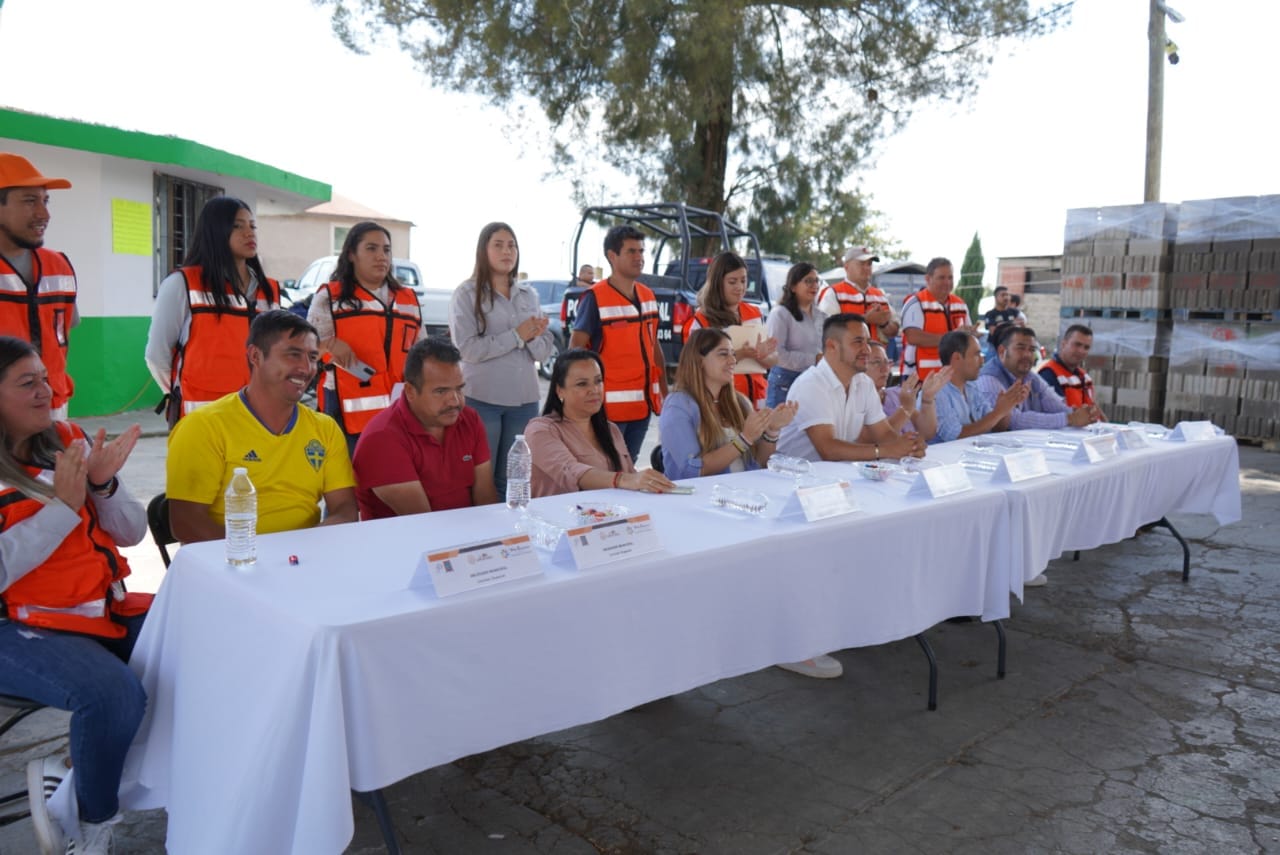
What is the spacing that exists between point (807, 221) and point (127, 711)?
12.9 meters

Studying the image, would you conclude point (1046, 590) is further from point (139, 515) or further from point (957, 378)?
point (139, 515)

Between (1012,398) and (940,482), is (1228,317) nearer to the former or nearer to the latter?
(1012,398)

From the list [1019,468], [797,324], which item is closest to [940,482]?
[1019,468]

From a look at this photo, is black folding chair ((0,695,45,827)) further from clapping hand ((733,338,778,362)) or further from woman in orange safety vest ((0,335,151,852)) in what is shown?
clapping hand ((733,338,778,362))

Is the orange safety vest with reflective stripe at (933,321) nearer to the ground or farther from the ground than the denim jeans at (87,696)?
farther from the ground

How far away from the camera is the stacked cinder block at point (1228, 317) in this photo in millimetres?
8500

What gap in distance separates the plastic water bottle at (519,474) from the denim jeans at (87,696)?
1.03 meters

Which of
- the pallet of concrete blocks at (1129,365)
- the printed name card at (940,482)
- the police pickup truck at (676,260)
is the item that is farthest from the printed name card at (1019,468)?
the pallet of concrete blocks at (1129,365)

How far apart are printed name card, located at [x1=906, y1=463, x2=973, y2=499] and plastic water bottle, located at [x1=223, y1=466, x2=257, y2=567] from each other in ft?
6.35

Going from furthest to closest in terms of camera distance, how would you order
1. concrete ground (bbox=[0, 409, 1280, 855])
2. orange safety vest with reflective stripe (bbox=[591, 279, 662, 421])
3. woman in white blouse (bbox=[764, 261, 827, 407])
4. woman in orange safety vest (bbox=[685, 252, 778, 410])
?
woman in white blouse (bbox=[764, 261, 827, 407]) → woman in orange safety vest (bbox=[685, 252, 778, 410]) → orange safety vest with reflective stripe (bbox=[591, 279, 662, 421]) → concrete ground (bbox=[0, 409, 1280, 855])

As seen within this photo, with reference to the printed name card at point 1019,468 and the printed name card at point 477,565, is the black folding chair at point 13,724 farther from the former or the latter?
the printed name card at point 1019,468

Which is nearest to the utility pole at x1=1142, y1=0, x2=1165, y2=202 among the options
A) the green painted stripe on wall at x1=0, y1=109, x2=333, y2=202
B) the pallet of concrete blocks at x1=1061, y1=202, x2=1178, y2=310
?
the pallet of concrete blocks at x1=1061, y1=202, x2=1178, y2=310

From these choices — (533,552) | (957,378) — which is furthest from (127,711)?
(957,378)

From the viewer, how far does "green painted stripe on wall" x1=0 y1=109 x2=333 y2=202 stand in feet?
26.7
